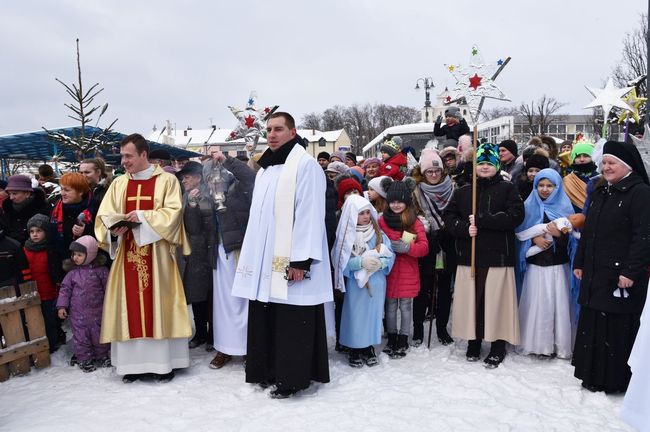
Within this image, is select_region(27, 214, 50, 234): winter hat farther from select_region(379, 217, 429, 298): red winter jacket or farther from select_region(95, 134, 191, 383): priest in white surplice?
select_region(379, 217, 429, 298): red winter jacket

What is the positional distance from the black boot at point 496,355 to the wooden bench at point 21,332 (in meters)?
4.23

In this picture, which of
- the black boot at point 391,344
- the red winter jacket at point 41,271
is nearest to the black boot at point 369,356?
the black boot at point 391,344

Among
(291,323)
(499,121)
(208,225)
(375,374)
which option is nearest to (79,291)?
(208,225)

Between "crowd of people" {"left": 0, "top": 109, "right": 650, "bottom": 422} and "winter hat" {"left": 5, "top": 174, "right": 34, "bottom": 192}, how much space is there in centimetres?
1

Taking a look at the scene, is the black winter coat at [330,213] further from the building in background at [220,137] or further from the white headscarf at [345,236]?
the building in background at [220,137]

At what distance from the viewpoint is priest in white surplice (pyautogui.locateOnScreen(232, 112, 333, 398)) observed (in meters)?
3.97

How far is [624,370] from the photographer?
3943mm

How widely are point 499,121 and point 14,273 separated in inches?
956

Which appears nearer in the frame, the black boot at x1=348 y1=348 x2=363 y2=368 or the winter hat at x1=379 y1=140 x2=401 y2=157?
the black boot at x1=348 y1=348 x2=363 y2=368

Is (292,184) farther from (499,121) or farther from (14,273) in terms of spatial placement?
(499,121)

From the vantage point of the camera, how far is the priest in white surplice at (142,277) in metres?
4.42

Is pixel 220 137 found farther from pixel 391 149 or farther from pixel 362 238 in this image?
pixel 362 238

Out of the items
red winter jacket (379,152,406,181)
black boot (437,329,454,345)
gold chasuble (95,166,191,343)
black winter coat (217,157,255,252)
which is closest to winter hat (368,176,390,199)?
red winter jacket (379,152,406,181)

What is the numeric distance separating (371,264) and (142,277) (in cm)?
207
